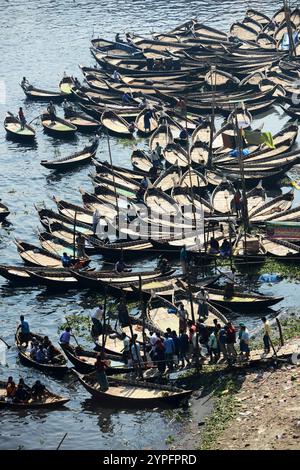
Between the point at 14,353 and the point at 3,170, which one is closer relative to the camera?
the point at 14,353

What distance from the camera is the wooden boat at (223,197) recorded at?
5616 cm

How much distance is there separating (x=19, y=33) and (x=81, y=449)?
76.4m

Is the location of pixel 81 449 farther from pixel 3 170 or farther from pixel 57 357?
pixel 3 170

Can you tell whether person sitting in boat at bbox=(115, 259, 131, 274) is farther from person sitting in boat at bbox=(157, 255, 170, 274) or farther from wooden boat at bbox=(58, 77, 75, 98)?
wooden boat at bbox=(58, 77, 75, 98)

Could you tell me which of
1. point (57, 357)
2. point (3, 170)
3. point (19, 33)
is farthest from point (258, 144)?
point (19, 33)

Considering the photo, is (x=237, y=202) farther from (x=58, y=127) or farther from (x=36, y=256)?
(x=58, y=127)

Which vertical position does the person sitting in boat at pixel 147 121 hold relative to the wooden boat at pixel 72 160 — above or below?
above

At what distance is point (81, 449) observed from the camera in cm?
3656

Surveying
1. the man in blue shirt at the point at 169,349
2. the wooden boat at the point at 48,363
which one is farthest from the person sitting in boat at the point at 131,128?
the man in blue shirt at the point at 169,349

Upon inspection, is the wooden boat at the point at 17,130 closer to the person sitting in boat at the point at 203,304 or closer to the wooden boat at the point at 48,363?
the person sitting in boat at the point at 203,304

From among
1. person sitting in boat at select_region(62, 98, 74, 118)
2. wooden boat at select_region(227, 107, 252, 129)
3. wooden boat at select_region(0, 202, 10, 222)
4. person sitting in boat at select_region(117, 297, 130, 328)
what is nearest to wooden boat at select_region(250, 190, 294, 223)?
person sitting in boat at select_region(117, 297, 130, 328)

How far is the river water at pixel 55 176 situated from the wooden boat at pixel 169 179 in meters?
5.62

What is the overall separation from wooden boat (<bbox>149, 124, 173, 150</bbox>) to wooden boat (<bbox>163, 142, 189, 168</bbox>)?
6.02ft

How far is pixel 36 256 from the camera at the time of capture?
52906 millimetres
